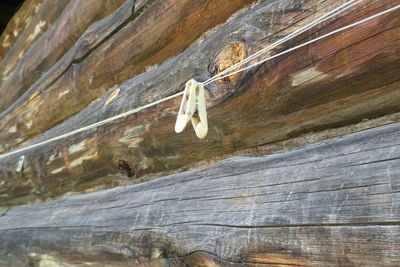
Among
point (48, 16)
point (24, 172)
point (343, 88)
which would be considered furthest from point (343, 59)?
point (48, 16)

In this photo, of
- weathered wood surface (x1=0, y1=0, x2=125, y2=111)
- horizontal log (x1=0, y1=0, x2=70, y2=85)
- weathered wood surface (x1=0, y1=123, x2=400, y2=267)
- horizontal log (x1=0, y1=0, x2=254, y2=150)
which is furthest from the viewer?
horizontal log (x1=0, y1=0, x2=70, y2=85)

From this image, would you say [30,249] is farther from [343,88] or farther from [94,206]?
[343,88]

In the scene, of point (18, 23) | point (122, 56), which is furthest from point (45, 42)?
point (122, 56)

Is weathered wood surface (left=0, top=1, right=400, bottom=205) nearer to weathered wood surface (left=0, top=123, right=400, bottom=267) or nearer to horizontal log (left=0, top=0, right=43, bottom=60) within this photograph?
weathered wood surface (left=0, top=123, right=400, bottom=267)

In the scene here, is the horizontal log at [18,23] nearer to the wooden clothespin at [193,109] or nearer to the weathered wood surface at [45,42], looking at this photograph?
the weathered wood surface at [45,42]

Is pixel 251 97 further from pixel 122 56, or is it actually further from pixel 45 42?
pixel 45 42

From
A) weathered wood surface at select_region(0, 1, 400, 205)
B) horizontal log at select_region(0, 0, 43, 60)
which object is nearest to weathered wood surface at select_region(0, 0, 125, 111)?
horizontal log at select_region(0, 0, 43, 60)
